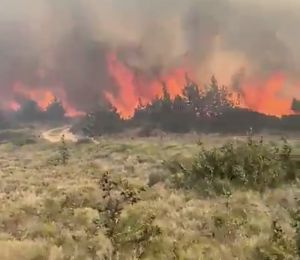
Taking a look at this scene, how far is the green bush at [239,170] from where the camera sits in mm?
20109

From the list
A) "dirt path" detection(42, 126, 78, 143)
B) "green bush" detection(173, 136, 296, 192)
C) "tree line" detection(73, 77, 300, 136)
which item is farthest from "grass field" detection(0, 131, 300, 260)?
"dirt path" detection(42, 126, 78, 143)

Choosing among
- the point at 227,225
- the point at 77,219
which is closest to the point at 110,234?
the point at 77,219

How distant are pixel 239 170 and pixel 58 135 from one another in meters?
45.7

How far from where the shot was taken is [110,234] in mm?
13750

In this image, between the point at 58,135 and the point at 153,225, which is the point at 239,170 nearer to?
the point at 153,225

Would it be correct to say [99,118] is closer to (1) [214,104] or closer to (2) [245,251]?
(1) [214,104]

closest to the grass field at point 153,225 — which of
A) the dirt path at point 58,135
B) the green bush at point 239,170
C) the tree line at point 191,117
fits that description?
the green bush at point 239,170

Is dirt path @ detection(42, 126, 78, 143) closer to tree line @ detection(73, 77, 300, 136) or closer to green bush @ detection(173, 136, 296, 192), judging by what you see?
tree line @ detection(73, 77, 300, 136)

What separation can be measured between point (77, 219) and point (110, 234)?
194cm

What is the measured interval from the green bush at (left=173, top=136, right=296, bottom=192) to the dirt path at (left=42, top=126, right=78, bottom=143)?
37.3 meters

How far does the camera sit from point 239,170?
20297 millimetres

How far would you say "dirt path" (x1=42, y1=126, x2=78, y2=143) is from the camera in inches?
2366

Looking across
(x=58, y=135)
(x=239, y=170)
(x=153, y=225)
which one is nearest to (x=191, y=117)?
(x=58, y=135)

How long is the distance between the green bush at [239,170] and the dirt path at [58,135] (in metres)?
37.3
